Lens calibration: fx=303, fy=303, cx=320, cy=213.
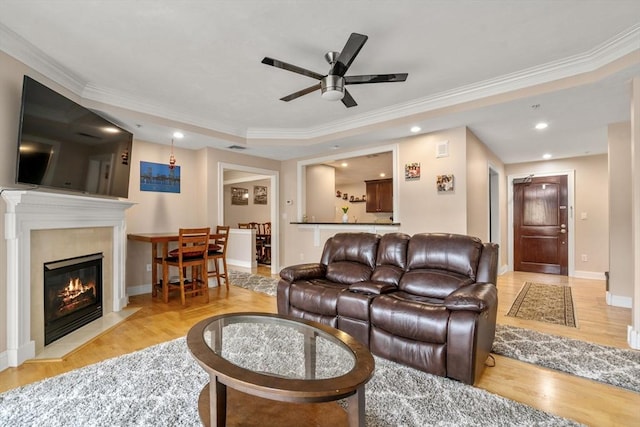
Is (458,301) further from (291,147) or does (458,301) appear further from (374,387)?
(291,147)

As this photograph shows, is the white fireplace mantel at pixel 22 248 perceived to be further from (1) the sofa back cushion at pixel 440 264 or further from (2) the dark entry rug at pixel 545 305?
(2) the dark entry rug at pixel 545 305

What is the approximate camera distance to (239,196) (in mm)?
9500

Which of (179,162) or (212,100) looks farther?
(179,162)

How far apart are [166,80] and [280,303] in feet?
8.57

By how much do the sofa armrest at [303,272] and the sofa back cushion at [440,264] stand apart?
92 centimetres

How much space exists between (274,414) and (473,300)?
1.40m

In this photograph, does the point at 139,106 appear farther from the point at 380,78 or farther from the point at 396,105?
the point at 396,105

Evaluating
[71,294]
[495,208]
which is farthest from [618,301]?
[71,294]

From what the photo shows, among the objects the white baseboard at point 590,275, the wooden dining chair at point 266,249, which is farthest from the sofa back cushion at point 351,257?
the white baseboard at point 590,275

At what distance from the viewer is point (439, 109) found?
363cm

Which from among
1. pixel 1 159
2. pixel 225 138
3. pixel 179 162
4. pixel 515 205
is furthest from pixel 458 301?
pixel 515 205

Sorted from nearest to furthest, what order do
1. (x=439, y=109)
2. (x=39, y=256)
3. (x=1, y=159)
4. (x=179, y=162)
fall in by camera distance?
(x=1, y=159)
(x=39, y=256)
(x=439, y=109)
(x=179, y=162)

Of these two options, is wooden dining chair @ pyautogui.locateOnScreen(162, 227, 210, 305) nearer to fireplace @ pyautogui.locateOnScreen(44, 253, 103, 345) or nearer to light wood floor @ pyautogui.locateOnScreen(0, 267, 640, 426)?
light wood floor @ pyautogui.locateOnScreen(0, 267, 640, 426)

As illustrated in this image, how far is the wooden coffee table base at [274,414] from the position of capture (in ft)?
4.59
